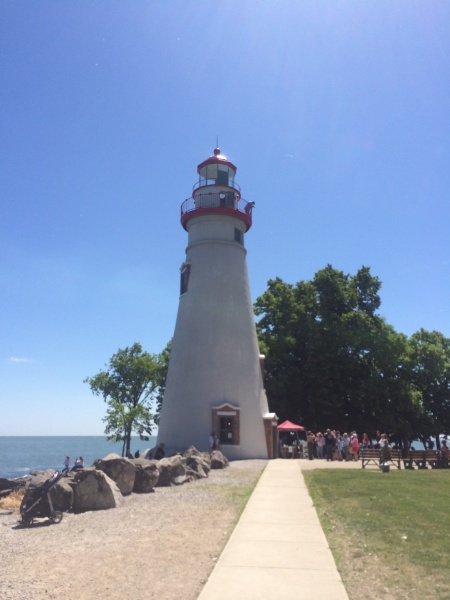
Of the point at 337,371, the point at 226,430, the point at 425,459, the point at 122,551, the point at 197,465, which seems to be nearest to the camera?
the point at 122,551

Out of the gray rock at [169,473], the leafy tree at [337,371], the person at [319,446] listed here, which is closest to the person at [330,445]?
the person at [319,446]

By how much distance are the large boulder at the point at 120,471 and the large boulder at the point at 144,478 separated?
38 centimetres

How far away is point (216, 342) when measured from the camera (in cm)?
2438

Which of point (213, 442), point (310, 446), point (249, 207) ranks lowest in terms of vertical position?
point (310, 446)

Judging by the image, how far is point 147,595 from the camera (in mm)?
5578

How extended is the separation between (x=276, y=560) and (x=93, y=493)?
20.4 ft

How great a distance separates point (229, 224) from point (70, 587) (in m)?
22.1

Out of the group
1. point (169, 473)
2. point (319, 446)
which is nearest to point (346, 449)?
point (319, 446)

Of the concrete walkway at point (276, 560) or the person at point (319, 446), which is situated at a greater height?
the person at point (319, 446)

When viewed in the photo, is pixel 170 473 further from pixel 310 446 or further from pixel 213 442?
pixel 310 446

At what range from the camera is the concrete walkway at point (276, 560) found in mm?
5555

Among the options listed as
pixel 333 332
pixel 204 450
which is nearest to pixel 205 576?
pixel 204 450

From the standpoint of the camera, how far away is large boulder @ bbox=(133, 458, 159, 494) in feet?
45.2

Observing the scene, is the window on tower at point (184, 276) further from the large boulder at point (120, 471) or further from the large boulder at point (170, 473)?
the large boulder at point (120, 471)
